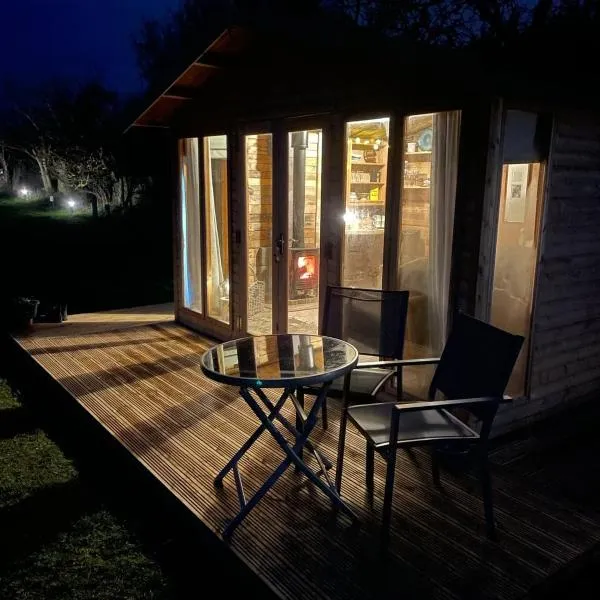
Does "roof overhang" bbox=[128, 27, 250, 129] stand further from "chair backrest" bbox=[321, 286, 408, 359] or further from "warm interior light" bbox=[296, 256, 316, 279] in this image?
"chair backrest" bbox=[321, 286, 408, 359]

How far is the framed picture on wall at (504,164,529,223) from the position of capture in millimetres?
3672

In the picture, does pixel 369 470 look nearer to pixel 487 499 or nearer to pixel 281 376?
pixel 487 499

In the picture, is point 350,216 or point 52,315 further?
point 52,315

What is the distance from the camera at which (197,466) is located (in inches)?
132

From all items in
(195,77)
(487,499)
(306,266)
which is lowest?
(487,499)

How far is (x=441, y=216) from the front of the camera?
3.80 m

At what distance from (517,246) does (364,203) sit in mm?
Result: 1245

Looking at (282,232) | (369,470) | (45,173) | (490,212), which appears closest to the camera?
(369,470)

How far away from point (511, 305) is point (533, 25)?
9290 mm

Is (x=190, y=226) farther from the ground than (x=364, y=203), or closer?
closer

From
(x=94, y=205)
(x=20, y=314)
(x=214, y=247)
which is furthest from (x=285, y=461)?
(x=94, y=205)

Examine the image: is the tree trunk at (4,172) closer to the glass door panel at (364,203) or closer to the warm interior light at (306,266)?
the warm interior light at (306,266)

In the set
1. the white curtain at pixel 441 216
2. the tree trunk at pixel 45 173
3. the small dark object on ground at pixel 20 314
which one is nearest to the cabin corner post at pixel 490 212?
the white curtain at pixel 441 216

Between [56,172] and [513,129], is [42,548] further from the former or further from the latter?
[56,172]
